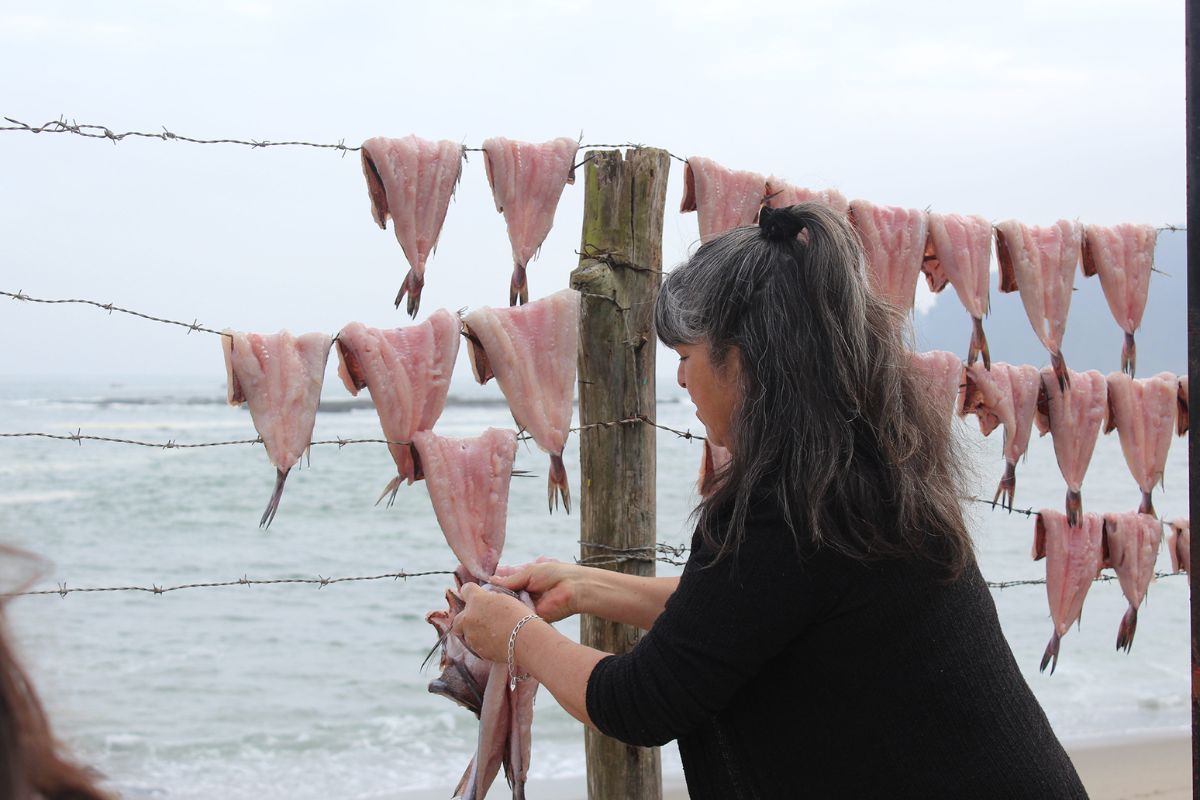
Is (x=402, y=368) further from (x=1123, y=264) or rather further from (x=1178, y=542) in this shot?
(x=1178, y=542)

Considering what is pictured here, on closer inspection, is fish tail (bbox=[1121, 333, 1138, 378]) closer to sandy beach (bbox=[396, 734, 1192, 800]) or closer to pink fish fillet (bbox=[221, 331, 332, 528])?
pink fish fillet (bbox=[221, 331, 332, 528])

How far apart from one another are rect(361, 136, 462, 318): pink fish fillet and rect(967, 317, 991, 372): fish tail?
1544 mm

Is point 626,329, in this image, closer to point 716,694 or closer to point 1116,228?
point 716,694

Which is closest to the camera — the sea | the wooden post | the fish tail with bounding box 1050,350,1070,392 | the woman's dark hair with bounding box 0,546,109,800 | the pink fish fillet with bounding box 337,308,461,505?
the woman's dark hair with bounding box 0,546,109,800

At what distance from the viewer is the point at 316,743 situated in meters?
7.35

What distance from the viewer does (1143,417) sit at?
130 inches

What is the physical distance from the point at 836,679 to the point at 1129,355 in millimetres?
2081


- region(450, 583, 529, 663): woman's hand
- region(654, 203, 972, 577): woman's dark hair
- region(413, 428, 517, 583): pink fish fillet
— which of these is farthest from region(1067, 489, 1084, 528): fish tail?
region(450, 583, 529, 663): woman's hand

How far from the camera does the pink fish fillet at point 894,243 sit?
2.87 m

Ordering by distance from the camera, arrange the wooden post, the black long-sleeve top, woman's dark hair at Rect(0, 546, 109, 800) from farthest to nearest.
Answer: the wooden post < the black long-sleeve top < woman's dark hair at Rect(0, 546, 109, 800)

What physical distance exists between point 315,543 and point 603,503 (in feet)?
44.0

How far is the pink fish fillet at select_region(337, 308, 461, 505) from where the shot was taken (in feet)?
7.91

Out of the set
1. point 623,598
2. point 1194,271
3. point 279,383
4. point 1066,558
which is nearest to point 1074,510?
point 1066,558

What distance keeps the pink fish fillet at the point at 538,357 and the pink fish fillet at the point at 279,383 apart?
1.29 feet
